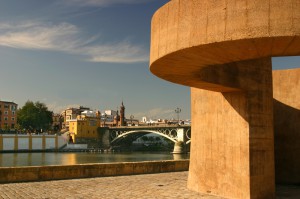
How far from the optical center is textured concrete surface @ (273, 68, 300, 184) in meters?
13.7

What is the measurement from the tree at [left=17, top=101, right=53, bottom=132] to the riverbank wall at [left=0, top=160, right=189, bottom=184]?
3640 inches

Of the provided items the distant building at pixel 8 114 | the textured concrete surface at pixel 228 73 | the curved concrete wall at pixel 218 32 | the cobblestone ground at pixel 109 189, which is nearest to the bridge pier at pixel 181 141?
the cobblestone ground at pixel 109 189

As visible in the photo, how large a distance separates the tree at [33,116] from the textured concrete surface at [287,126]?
97560mm

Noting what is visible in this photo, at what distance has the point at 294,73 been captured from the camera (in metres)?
13.9

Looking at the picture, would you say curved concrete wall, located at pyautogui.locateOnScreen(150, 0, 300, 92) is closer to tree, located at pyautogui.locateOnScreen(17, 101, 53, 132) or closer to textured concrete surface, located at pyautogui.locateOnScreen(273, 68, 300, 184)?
textured concrete surface, located at pyautogui.locateOnScreen(273, 68, 300, 184)

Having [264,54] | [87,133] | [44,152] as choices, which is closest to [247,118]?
[264,54]

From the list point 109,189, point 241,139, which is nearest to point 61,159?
point 109,189

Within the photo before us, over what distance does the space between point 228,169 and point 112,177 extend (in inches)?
245

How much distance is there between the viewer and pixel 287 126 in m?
13.9

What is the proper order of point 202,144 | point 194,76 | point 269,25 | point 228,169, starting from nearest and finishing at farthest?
point 269,25 < point 194,76 < point 228,169 < point 202,144

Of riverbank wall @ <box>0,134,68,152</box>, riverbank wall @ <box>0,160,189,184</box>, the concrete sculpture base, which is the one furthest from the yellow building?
the concrete sculpture base

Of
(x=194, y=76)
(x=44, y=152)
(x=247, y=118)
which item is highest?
(x=194, y=76)

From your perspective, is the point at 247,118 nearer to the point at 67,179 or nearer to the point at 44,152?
the point at 67,179

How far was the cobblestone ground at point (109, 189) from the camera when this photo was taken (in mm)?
11078
